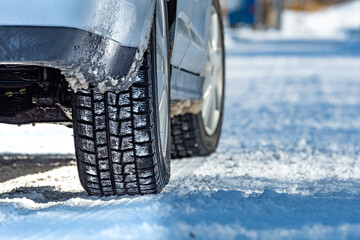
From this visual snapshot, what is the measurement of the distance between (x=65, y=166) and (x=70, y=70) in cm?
166

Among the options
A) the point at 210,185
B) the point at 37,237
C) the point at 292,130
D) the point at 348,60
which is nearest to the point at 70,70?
the point at 37,237

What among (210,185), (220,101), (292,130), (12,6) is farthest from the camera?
(292,130)

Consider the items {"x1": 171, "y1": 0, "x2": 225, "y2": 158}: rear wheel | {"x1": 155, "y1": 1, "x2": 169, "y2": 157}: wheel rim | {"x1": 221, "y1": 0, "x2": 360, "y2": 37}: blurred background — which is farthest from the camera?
{"x1": 221, "y1": 0, "x2": 360, "y2": 37}: blurred background

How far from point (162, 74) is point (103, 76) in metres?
0.47

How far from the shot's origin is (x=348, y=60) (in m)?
15.4

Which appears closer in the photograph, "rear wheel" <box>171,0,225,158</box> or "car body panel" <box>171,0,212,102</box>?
"car body panel" <box>171,0,212,102</box>

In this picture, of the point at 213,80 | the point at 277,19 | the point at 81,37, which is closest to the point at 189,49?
the point at 213,80

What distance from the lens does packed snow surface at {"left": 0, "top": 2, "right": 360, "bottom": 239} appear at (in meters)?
2.03

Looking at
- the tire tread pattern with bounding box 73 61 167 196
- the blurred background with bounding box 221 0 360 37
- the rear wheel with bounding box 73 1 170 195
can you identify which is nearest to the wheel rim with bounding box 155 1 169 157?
the rear wheel with bounding box 73 1 170 195

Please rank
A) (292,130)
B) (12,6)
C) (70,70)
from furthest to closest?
(292,130), (70,70), (12,6)

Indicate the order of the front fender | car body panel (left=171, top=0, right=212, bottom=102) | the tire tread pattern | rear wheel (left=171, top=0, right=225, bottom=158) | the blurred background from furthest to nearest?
the blurred background < rear wheel (left=171, top=0, right=225, bottom=158) < car body panel (left=171, top=0, right=212, bottom=102) < the tire tread pattern < the front fender

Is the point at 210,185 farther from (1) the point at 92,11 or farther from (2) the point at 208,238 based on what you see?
(1) the point at 92,11

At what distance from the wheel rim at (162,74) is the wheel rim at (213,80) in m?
1.06

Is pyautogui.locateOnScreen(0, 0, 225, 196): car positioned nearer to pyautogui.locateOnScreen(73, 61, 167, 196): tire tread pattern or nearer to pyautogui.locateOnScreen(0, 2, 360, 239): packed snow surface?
pyautogui.locateOnScreen(73, 61, 167, 196): tire tread pattern
